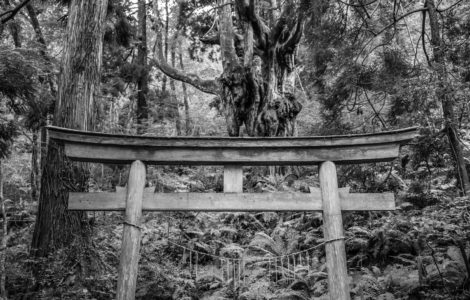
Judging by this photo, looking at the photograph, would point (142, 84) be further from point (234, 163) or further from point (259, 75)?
point (234, 163)

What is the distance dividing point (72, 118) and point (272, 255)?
4.37m

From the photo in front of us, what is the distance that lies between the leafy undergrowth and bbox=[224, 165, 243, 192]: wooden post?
174 cm

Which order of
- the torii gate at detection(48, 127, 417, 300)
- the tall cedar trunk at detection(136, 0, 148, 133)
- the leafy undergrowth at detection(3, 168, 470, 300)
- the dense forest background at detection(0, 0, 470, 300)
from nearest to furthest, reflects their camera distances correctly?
1. the torii gate at detection(48, 127, 417, 300)
2. the leafy undergrowth at detection(3, 168, 470, 300)
3. the dense forest background at detection(0, 0, 470, 300)
4. the tall cedar trunk at detection(136, 0, 148, 133)

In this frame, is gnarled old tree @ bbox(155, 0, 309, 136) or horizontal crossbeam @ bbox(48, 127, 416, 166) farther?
gnarled old tree @ bbox(155, 0, 309, 136)

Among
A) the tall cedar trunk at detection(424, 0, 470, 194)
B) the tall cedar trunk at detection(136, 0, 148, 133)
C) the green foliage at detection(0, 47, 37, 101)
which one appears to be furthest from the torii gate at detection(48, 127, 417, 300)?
the tall cedar trunk at detection(136, 0, 148, 133)

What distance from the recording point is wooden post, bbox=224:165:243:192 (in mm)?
5066

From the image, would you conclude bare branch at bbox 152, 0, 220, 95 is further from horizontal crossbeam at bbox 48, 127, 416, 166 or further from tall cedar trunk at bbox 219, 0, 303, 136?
horizontal crossbeam at bbox 48, 127, 416, 166

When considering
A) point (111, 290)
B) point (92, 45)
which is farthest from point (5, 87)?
point (111, 290)

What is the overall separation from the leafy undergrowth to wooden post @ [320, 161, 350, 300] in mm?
1505

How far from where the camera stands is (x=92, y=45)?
21.2 ft

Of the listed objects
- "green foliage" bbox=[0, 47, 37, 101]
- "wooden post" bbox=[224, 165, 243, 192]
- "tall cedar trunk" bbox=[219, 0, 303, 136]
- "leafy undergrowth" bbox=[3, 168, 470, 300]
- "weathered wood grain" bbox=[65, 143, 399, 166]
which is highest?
"tall cedar trunk" bbox=[219, 0, 303, 136]

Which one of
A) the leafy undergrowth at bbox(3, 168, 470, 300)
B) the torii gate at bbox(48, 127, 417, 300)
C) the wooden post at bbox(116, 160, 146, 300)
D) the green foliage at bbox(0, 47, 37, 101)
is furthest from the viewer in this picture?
the green foliage at bbox(0, 47, 37, 101)

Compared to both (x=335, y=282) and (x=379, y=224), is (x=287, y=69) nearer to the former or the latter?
(x=379, y=224)

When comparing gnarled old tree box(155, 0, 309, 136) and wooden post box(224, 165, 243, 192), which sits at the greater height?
gnarled old tree box(155, 0, 309, 136)
